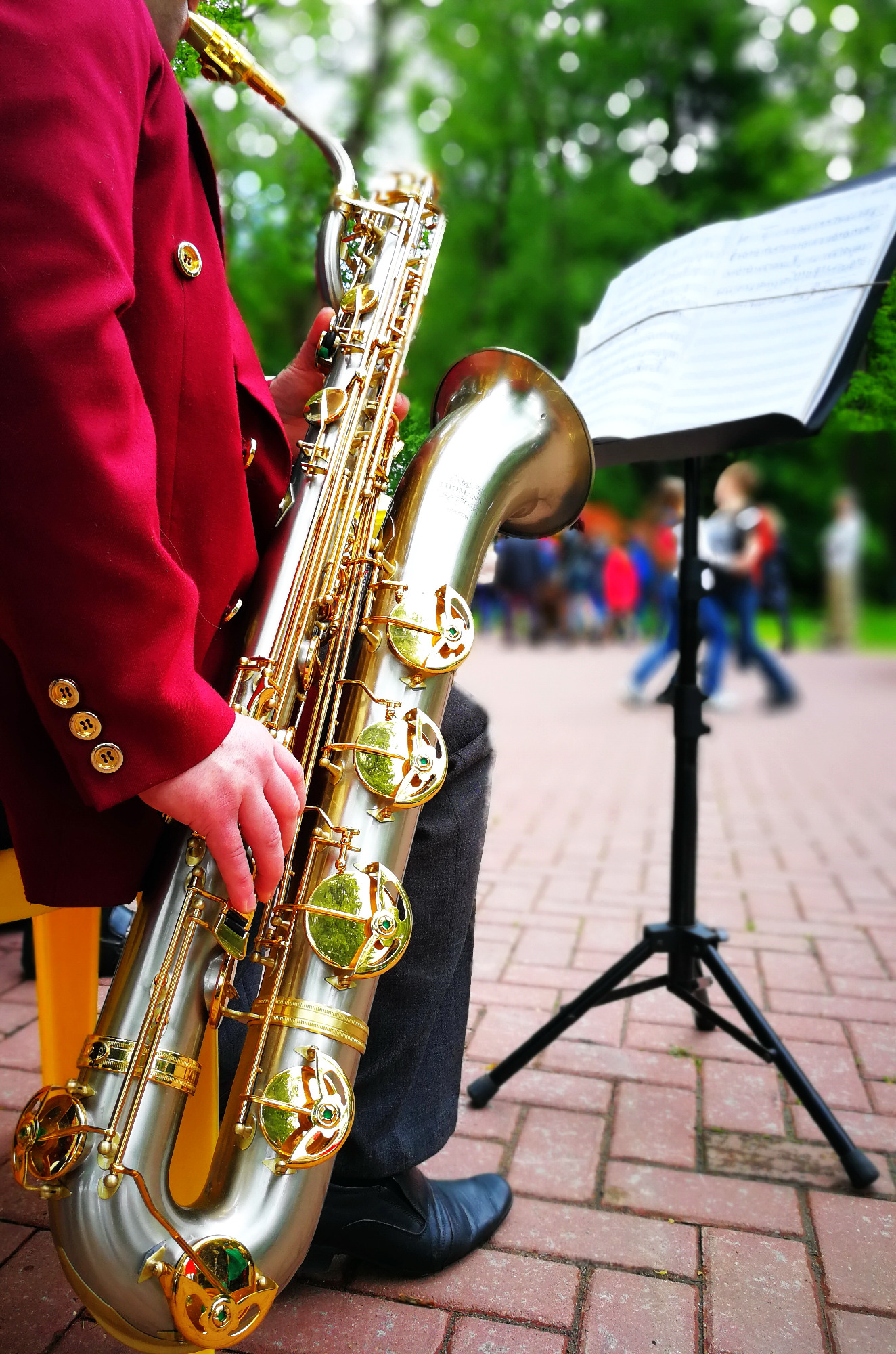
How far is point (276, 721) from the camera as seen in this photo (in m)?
1.31

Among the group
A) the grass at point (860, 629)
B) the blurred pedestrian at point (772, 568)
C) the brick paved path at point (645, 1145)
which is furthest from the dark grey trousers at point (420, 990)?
the grass at point (860, 629)

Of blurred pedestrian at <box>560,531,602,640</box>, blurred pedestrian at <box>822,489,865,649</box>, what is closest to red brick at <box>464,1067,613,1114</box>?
blurred pedestrian at <box>822,489,865,649</box>

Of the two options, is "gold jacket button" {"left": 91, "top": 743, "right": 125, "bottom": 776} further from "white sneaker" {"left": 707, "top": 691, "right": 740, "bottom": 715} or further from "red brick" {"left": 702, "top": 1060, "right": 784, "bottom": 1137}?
"white sneaker" {"left": 707, "top": 691, "right": 740, "bottom": 715}

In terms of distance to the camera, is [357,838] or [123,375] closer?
[123,375]

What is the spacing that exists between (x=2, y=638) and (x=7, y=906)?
0.45m

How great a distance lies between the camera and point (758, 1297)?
154cm

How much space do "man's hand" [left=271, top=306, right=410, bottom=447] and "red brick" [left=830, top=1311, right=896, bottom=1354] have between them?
1540 mm

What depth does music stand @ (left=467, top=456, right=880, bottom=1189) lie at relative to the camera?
2076 millimetres

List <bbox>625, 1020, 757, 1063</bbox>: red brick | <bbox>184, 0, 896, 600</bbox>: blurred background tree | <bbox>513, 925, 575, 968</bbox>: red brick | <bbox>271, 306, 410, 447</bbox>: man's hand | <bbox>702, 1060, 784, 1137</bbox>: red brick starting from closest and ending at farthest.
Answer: <bbox>271, 306, 410, 447</bbox>: man's hand
<bbox>702, 1060, 784, 1137</bbox>: red brick
<bbox>625, 1020, 757, 1063</bbox>: red brick
<bbox>513, 925, 575, 968</bbox>: red brick
<bbox>184, 0, 896, 600</bbox>: blurred background tree

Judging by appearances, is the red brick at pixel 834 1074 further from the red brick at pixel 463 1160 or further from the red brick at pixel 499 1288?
the red brick at pixel 499 1288

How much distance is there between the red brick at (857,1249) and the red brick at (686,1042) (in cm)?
54

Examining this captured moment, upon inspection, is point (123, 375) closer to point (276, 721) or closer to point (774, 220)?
point (276, 721)

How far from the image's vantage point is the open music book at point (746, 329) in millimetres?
1650

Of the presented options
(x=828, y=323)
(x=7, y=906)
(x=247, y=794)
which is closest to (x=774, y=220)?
(x=828, y=323)
